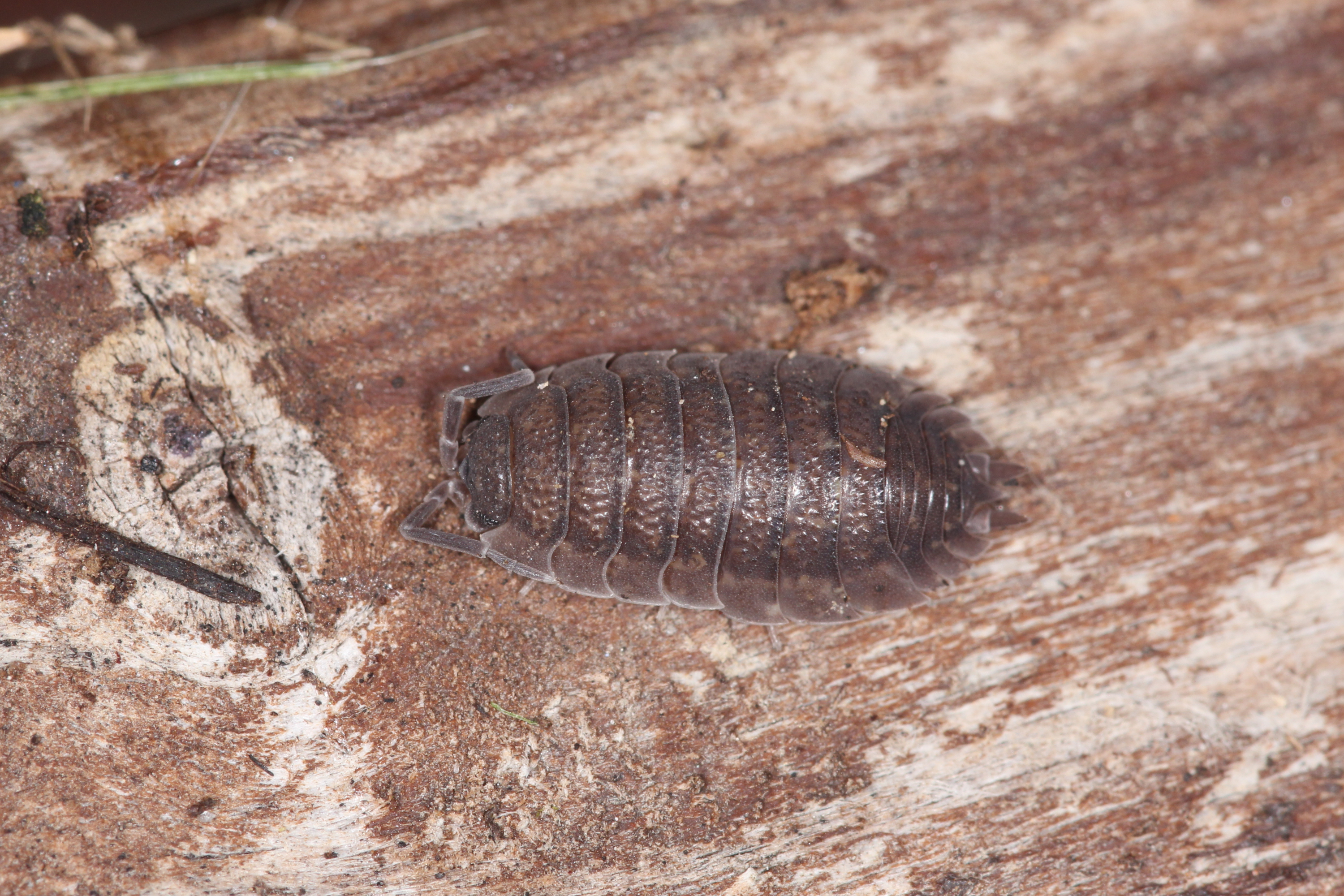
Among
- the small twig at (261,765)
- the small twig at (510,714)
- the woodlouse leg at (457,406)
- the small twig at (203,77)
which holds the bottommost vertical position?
the small twig at (510,714)

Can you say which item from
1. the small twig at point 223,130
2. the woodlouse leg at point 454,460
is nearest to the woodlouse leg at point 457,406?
the woodlouse leg at point 454,460

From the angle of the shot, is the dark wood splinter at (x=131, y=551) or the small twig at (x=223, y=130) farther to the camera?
the small twig at (x=223, y=130)

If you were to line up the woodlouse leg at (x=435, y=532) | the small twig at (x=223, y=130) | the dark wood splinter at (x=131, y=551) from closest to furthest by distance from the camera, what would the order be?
1. the dark wood splinter at (x=131, y=551)
2. the woodlouse leg at (x=435, y=532)
3. the small twig at (x=223, y=130)

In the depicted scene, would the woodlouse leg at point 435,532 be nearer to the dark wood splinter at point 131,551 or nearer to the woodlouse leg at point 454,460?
the woodlouse leg at point 454,460

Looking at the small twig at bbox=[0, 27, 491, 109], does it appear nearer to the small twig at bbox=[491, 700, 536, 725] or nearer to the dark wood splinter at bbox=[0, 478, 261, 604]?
the dark wood splinter at bbox=[0, 478, 261, 604]

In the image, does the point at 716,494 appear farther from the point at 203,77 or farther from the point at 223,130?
the point at 203,77

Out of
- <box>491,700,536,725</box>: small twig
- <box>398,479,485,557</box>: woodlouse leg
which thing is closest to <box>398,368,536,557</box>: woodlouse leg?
<box>398,479,485,557</box>: woodlouse leg

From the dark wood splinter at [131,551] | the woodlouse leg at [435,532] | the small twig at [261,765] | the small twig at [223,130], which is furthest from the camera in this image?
the small twig at [223,130]

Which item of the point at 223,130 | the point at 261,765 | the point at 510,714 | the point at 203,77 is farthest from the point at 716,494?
the point at 203,77
